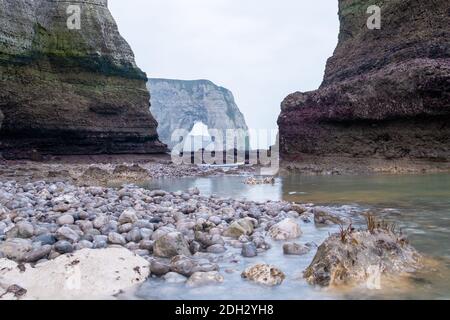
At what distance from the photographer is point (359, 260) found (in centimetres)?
359

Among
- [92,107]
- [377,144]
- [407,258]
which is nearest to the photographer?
[407,258]

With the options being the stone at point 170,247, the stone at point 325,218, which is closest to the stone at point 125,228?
the stone at point 170,247

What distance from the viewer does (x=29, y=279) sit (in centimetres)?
338

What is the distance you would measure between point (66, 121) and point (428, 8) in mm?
22618

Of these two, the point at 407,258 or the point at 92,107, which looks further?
the point at 92,107

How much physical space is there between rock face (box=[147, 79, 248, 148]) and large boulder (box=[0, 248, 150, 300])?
478ft

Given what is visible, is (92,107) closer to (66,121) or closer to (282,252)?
(66,121)

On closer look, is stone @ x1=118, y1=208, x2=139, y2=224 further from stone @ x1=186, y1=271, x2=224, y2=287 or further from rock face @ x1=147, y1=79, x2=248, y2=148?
rock face @ x1=147, y1=79, x2=248, y2=148

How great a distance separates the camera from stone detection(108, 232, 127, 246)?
4695 mm

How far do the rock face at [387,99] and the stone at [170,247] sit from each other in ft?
54.6

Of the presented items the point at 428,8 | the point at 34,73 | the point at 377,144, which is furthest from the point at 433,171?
the point at 34,73

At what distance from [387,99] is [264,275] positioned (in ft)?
60.2

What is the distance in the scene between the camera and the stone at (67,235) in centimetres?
455

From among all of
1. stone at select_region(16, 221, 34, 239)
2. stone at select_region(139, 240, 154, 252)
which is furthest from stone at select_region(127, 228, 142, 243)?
stone at select_region(16, 221, 34, 239)
